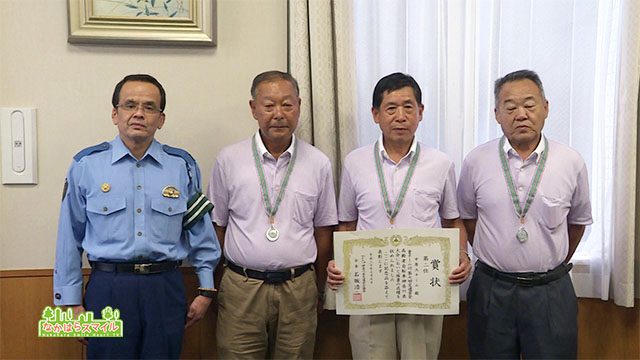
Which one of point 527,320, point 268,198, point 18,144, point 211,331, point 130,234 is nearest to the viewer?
point 130,234

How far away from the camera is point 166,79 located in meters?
2.52

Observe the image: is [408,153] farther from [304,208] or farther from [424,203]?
[304,208]

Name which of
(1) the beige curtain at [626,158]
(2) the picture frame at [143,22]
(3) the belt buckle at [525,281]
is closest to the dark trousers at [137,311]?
(2) the picture frame at [143,22]

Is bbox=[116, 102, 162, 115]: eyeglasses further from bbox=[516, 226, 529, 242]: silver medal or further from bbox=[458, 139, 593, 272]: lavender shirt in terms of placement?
bbox=[516, 226, 529, 242]: silver medal

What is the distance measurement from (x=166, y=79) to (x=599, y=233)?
2260 mm

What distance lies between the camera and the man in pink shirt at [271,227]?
2.20 metres

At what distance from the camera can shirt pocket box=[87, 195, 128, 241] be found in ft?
6.62

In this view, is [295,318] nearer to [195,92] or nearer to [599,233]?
[195,92]

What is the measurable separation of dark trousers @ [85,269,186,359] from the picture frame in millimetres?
1094

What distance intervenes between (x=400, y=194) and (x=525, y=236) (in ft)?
1.75

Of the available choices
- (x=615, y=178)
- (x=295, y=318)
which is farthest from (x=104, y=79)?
(x=615, y=178)

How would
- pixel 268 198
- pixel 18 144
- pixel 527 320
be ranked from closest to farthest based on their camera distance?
pixel 527 320 → pixel 268 198 → pixel 18 144

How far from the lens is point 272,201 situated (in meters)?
2.24

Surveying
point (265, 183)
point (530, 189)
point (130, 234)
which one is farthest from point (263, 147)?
point (530, 189)
